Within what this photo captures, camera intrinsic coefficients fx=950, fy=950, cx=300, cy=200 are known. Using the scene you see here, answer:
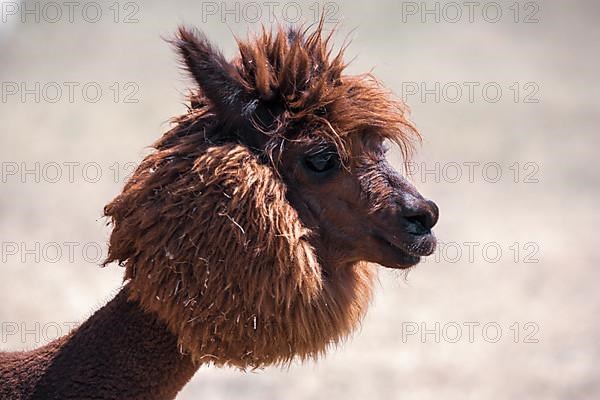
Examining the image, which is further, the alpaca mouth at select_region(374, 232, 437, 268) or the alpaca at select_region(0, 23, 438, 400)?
the alpaca mouth at select_region(374, 232, 437, 268)

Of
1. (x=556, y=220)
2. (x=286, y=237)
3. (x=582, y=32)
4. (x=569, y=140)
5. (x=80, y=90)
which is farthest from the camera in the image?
(x=582, y=32)

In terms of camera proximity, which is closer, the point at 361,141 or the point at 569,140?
the point at 361,141

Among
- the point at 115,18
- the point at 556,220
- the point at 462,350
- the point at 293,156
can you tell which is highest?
the point at 115,18

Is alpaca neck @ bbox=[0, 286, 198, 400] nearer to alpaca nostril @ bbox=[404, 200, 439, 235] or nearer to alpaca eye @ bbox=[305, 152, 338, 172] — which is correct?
alpaca eye @ bbox=[305, 152, 338, 172]

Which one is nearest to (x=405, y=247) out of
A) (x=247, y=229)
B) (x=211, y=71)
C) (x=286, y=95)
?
(x=247, y=229)

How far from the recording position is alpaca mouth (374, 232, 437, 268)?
3254 millimetres

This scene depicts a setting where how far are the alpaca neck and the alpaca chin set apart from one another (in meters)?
0.12

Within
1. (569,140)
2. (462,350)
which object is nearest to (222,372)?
(462,350)

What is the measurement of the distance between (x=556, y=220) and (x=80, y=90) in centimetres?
862

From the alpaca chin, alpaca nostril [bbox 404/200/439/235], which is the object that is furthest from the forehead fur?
alpaca nostril [bbox 404/200/439/235]

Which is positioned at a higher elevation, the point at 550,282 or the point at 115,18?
the point at 115,18

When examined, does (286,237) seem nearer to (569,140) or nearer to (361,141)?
(361,141)

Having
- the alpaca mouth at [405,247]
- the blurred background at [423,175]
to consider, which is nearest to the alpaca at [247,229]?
the alpaca mouth at [405,247]

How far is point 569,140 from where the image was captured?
13719 millimetres
